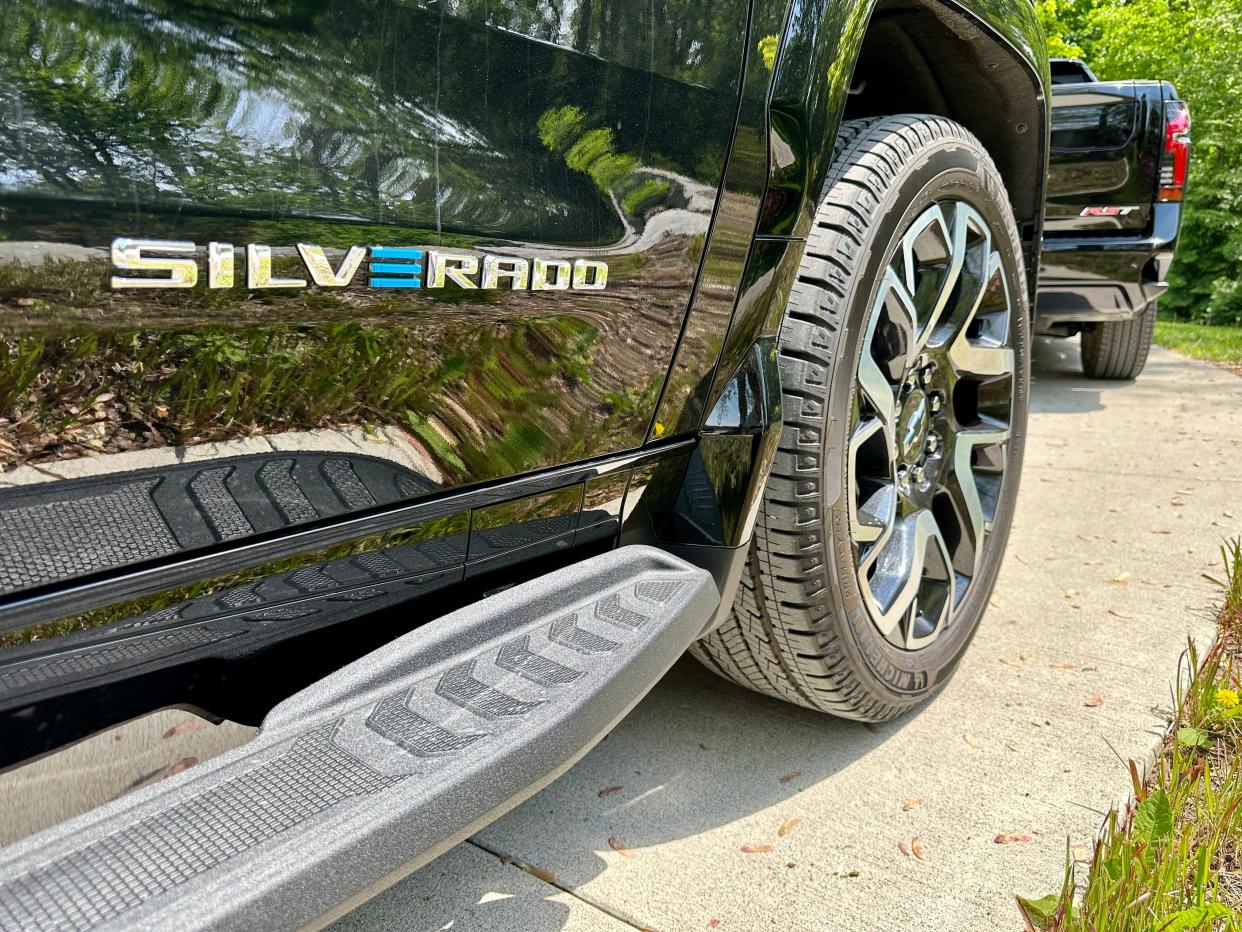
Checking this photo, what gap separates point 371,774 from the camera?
3.30 feet

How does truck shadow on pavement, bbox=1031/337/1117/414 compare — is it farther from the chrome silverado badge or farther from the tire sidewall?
the chrome silverado badge

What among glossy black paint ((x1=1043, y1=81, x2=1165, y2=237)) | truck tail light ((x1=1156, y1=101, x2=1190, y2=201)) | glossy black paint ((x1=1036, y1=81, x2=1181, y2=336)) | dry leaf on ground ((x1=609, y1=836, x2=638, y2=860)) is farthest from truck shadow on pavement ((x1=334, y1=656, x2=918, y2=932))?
truck tail light ((x1=1156, y1=101, x2=1190, y2=201))

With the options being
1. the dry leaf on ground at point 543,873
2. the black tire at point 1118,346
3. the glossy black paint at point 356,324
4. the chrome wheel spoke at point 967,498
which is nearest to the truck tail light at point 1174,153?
the black tire at point 1118,346

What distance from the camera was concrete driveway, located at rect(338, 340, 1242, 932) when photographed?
1664 mm

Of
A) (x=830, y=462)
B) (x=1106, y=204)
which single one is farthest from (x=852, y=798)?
(x=1106, y=204)

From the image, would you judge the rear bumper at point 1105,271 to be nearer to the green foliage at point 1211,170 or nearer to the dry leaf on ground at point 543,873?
the dry leaf on ground at point 543,873

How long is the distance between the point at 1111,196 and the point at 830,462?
4.58 metres

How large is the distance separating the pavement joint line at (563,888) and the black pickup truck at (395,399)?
1.60 feet

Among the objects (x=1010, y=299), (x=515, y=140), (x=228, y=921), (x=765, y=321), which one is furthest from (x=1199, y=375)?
(x=228, y=921)

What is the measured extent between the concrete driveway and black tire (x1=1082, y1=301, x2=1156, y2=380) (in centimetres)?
398

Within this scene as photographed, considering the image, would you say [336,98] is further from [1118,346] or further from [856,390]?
[1118,346]

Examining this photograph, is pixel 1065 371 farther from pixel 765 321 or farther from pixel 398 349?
pixel 398 349

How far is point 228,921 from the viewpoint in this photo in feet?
2.68

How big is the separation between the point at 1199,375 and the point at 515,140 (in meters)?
7.55
